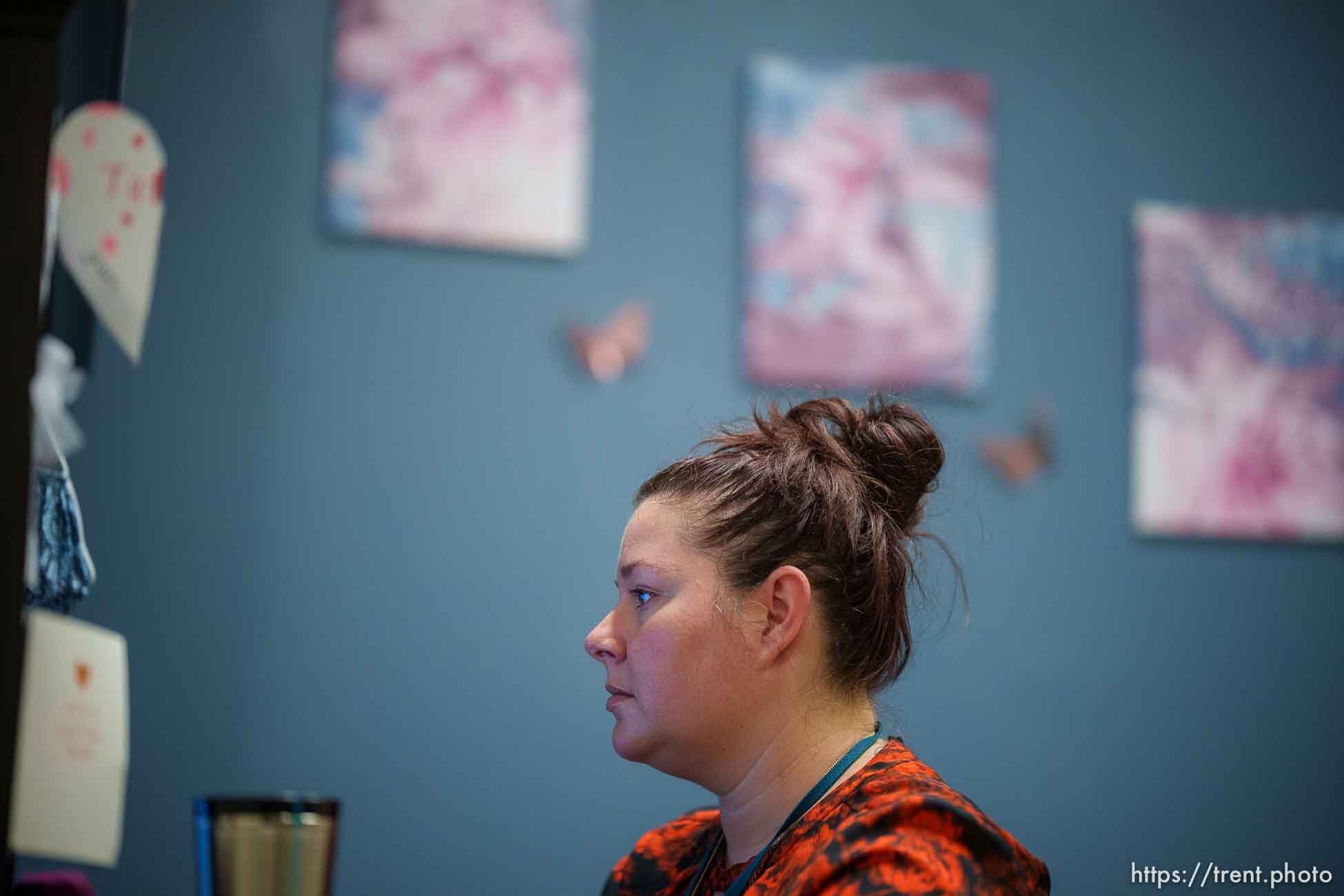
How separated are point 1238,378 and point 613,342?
1.34 metres

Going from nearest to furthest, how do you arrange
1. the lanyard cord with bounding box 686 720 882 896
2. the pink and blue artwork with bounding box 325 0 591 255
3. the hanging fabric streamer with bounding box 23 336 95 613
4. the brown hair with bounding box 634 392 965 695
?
1. the hanging fabric streamer with bounding box 23 336 95 613
2. the lanyard cord with bounding box 686 720 882 896
3. the brown hair with bounding box 634 392 965 695
4. the pink and blue artwork with bounding box 325 0 591 255

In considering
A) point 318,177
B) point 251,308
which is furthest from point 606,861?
point 318,177

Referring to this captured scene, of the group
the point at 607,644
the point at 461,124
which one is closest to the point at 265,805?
the point at 607,644

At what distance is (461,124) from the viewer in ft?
8.55

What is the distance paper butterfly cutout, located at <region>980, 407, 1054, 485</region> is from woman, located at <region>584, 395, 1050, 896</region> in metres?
1.25

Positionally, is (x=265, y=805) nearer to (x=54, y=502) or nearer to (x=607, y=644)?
(x=54, y=502)

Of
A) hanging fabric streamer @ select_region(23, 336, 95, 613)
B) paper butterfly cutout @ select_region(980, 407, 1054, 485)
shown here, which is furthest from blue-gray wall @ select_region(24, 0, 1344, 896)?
hanging fabric streamer @ select_region(23, 336, 95, 613)

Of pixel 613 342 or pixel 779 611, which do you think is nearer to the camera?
pixel 779 611

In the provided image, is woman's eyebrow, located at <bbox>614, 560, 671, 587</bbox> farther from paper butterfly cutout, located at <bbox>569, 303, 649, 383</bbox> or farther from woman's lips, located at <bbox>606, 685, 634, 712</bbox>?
paper butterfly cutout, located at <bbox>569, 303, 649, 383</bbox>

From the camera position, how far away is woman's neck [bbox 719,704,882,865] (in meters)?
1.43

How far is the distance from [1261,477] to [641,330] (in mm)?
1356

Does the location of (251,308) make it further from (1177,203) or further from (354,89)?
(1177,203)

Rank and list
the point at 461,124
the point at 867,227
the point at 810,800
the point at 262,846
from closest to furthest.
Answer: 1. the point at 262,846
2. the point at 810,800
3. the point at 461,124
4. the point at 867,227

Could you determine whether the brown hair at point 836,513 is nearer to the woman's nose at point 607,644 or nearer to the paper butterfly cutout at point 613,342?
the woman's nose at point 607,644
